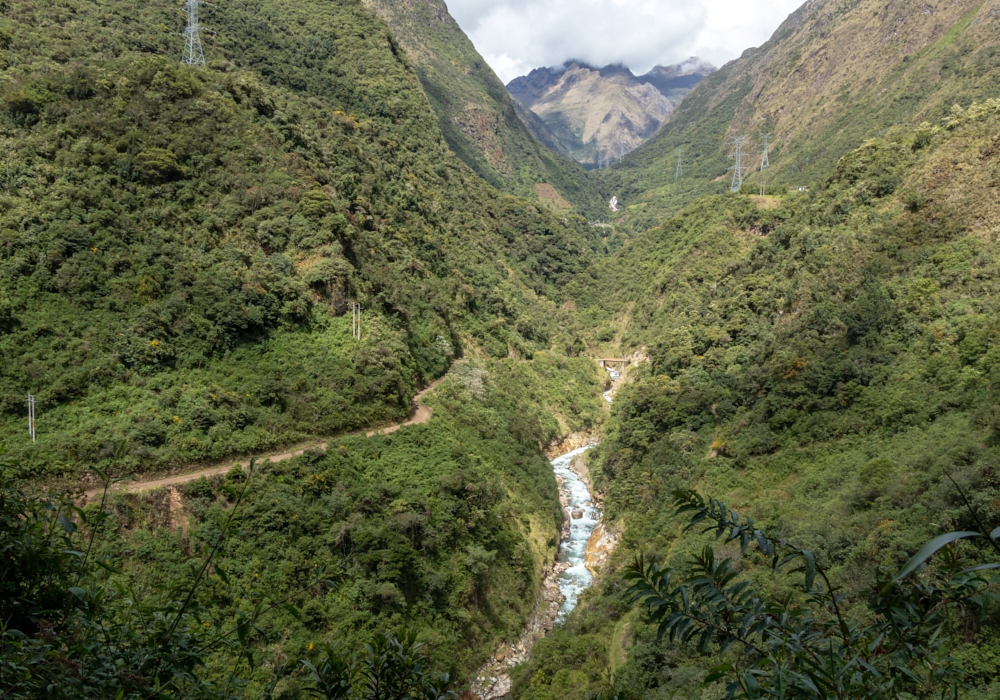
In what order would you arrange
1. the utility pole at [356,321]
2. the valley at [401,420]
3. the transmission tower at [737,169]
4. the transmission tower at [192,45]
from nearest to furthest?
the valley at [401,420], the utility pole at [356,321], the transmission tower at [192,45], the transmission tower at [737,169]

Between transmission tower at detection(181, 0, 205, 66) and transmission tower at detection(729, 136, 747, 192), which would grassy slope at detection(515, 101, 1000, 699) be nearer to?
transmission tower at detection(181, 0, 205, 66)

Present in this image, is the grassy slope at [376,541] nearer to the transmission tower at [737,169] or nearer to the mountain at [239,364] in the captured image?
the mountain at [239,364]

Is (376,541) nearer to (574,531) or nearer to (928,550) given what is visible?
(574,531)

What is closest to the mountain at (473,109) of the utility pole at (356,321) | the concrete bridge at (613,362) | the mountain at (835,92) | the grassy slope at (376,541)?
the mountain at (835,92)

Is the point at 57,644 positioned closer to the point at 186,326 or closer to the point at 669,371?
the point at 186,326

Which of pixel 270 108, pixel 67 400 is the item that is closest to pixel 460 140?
pixel 270 108

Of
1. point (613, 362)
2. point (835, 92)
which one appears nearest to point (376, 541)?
point (613, 362)
